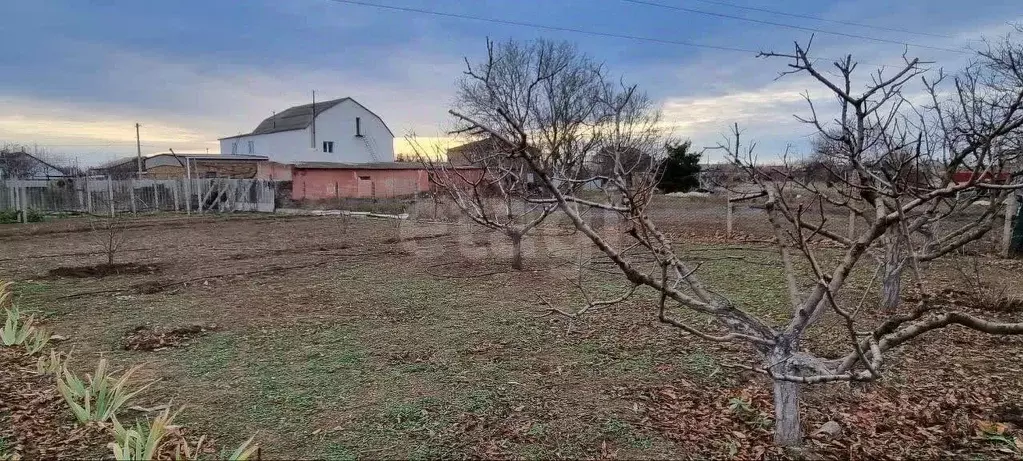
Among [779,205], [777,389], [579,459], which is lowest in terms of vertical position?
[579,459]

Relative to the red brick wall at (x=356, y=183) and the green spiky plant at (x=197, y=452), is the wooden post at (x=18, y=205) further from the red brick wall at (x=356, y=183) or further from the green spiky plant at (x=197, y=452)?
the green spiky plant at (x=197, y=452)

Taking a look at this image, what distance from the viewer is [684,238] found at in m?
12.0

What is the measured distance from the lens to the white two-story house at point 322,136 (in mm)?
35781

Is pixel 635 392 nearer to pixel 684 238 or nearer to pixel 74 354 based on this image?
pixel 74 354

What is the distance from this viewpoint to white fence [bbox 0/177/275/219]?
18.3 m

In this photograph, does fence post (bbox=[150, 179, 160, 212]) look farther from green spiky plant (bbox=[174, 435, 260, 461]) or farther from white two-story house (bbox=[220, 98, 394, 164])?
green spiky plant (bbox=[174, 435, 260, 461])

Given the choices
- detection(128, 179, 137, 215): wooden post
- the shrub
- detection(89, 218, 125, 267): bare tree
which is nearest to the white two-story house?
detection(128, 179, 137, 215): wooden post

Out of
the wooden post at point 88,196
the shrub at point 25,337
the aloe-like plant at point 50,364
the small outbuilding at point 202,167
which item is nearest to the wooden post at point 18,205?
the wooden post at point 88,196

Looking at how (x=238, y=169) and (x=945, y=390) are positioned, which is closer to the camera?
(x=945, y=390)

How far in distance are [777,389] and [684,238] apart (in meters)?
9.50

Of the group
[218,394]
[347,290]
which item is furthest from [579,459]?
[347,290]

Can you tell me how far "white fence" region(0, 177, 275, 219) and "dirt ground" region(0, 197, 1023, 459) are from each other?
1257 cm

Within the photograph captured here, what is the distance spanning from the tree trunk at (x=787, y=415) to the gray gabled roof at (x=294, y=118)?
3604cm

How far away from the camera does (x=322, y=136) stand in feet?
119
